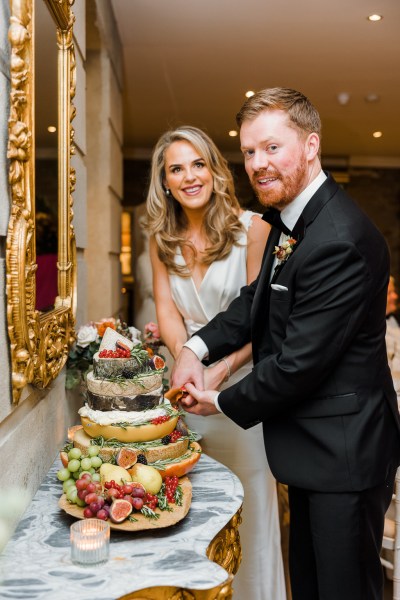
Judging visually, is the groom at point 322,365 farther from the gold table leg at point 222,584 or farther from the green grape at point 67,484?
the green grape at point 67,484

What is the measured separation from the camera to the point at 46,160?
72.3 inches

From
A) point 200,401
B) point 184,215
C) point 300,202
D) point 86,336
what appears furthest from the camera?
point 184,215

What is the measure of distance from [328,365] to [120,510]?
685 millimetres

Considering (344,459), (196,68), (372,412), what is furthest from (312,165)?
(196,68)

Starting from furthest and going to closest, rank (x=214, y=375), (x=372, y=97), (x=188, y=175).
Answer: (x=372, y=97) < (x=188, y=175) < (x=214, y=375)

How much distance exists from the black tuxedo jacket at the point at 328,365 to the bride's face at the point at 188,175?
0.85m

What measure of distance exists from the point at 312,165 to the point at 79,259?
1218 millimetres

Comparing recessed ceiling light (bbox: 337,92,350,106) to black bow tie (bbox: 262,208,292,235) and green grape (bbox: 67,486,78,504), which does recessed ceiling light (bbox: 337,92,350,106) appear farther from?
green grape (bbox: 67,486,78,504)

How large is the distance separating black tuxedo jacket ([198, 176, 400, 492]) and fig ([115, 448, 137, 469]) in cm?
42

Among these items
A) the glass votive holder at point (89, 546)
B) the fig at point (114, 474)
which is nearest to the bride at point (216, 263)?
the fig at point (114, 474)

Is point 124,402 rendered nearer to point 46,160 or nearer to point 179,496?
point 179,496

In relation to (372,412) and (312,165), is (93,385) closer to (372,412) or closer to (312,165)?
(372,412)

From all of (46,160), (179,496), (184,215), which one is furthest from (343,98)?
(179,496)

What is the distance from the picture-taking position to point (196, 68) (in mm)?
5898
